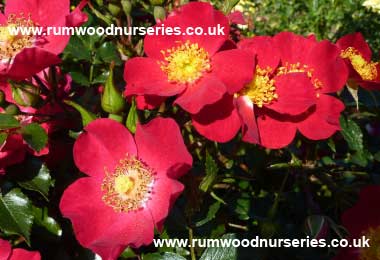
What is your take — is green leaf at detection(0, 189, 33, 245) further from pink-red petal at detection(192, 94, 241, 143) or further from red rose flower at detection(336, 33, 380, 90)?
red rose flower at detection(336, 33, 380, 90)

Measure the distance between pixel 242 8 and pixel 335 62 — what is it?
5.47 ft

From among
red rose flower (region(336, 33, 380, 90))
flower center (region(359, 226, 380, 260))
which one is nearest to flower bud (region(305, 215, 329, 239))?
flower center (region(359, 226, 380, 260))

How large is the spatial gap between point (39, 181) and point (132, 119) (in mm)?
246

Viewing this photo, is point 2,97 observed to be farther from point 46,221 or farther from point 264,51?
point 264,51

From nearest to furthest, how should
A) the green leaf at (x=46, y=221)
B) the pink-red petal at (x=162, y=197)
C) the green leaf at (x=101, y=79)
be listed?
the pink-red petal at (x=162, y=197) < the green leaf at (x=46, y=221) < the green leaf at (x=101, y=79)

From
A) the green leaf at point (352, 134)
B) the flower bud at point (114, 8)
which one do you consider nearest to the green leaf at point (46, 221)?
the flower bud at point (114, 8)

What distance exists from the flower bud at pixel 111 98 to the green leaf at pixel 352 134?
0.53 meters

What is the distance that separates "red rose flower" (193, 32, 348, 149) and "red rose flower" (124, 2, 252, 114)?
0.11 ft

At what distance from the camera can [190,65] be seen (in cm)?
96

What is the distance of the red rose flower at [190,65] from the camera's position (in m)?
0.84

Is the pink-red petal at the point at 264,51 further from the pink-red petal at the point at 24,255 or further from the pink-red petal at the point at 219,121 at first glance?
the pink-red petal at the point at 24,255

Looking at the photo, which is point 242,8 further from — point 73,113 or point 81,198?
point 81,198

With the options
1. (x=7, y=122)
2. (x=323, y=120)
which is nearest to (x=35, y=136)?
(x=7, y=122)

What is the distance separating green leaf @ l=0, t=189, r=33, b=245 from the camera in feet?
3.03
